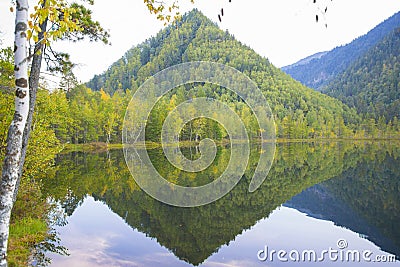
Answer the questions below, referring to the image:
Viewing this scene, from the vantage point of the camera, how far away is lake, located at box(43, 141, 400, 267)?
12234mm

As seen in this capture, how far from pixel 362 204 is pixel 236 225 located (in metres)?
9.67

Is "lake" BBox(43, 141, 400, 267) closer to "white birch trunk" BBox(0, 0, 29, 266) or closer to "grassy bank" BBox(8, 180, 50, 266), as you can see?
"grassy bank" BBox(8, 180, 50, 266)

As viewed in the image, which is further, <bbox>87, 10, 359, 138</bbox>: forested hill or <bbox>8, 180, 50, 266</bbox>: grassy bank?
<bbox>87, 10, 359, 138</bbox>: forested hill

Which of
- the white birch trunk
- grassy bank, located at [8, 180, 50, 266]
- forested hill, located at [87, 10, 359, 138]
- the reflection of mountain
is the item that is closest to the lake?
the reflection of mountain

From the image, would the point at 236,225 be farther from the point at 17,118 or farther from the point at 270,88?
the point at 270,88

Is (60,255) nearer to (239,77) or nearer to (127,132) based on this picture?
(127,132)

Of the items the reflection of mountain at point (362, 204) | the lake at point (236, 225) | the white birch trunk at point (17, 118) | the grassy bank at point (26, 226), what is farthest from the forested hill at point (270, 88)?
the white birch trunk at point (17, 118)

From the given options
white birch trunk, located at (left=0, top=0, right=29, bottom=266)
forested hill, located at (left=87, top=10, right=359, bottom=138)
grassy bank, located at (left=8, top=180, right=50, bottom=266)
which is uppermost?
forested hill, located at (left=87, top=10, right=359, bottom=138)

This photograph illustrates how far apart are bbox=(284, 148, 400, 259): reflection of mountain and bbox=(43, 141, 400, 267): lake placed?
0.05 m

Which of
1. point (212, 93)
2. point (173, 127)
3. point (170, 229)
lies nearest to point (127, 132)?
point (173, 127)

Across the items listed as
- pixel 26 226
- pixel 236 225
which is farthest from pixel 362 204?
pixel 26 226

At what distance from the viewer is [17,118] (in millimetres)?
5449

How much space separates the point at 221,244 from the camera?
13.5 meters

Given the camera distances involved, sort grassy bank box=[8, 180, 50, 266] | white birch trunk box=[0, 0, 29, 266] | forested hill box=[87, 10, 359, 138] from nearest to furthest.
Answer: white birch trunk box=[0, 0, 29, 266]
grassy bank box=[8, 180, 50, 266]
forested hill box=[87, 10, 359, 138]
